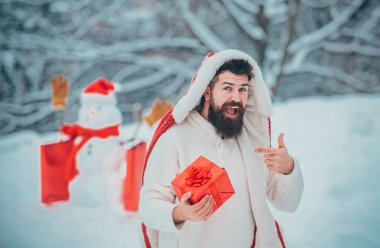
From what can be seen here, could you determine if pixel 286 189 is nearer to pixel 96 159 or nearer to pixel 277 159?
pixel 277 159

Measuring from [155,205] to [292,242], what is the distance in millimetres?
1183

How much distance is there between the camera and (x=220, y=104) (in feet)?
3.97

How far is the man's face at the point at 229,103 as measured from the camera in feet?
3.91

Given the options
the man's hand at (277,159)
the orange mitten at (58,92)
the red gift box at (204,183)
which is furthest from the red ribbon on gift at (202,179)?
the orange mitten at (58,92)

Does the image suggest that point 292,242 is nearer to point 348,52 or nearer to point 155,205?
point 155,205

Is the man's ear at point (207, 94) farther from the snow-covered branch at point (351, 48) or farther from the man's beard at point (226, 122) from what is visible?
the snow-covered branch at point (351, 48)

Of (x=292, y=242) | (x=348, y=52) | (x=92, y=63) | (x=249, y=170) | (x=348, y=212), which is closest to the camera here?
(x=249, y=170)

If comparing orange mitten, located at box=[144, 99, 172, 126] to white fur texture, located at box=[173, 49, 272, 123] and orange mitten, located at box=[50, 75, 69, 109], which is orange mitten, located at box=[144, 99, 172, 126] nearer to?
orange mitten, located at box=[50, 75, 69, 109]

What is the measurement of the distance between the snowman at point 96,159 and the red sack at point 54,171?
0.08m

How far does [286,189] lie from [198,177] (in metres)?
0.41

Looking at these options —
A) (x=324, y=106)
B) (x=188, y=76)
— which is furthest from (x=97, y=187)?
(x=188, y=76)

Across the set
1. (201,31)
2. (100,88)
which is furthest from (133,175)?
(201,31)

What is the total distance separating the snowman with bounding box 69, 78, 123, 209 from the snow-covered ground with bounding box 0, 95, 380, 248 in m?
0.09

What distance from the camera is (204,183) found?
39.0 inches
